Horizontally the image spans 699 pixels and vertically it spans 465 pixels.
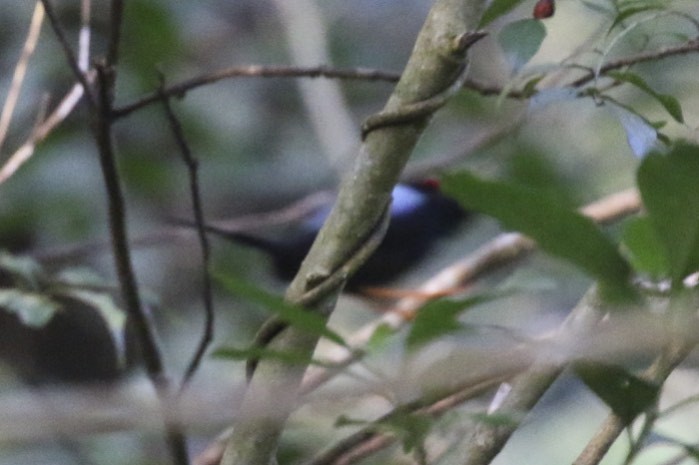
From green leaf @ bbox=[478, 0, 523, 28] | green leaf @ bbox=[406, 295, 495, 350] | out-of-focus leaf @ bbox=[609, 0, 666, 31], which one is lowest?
green leaf @ bbox=[406, 295, 495, 350]

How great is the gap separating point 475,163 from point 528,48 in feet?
4.60

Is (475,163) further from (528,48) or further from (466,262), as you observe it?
(528,48)

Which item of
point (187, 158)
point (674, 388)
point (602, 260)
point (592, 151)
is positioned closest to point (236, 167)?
point (592, 151)

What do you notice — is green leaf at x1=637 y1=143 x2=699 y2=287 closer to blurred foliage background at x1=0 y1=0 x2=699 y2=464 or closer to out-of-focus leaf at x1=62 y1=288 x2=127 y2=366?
out-of-focus leaf at x1=62 y1=288 x2=127 y2=366

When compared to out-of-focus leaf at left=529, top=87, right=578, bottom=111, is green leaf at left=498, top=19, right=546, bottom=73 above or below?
above

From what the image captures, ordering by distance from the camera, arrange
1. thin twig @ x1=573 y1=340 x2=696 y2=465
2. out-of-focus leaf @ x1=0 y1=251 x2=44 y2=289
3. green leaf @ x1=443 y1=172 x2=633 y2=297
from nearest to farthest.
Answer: green leaf @ x1=443 y1=172 x2=633 y2=297
thin twig @ x1=573 y1=340 x2=696 y2=465
out-of-focus leaf @ x1=0 y1=251 x2=44 y2=289

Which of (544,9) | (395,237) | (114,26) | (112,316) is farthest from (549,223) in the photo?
(395,237)

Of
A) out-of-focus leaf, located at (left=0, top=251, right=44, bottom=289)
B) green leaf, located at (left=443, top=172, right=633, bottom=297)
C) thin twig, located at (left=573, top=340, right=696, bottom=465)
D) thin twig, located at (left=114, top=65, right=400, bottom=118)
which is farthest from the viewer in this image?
out-of-focus leaf, located at (left=0, top=251, right=44, bottom=289)

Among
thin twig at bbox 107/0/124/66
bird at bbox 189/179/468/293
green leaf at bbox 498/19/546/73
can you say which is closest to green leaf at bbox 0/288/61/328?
thin twig at bbox 107/0/124/66

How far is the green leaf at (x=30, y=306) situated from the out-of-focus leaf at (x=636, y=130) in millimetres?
610

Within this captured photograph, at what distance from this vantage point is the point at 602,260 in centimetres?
46

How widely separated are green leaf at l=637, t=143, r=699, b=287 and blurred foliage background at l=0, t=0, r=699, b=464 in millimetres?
1137

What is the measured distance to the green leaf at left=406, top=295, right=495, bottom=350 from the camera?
454 millimetres

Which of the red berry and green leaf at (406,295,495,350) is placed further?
the red berry
